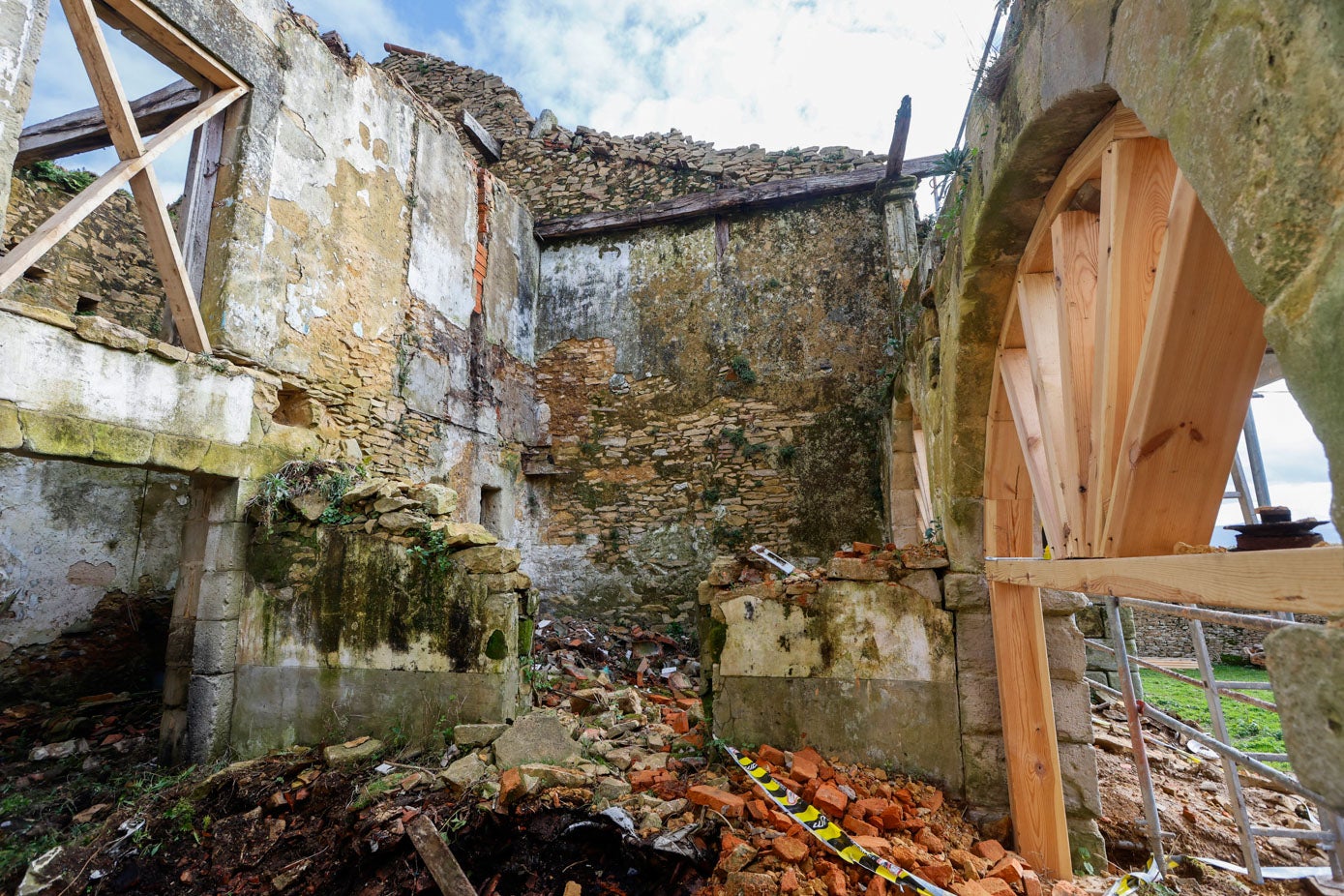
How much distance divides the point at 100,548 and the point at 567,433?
520cm

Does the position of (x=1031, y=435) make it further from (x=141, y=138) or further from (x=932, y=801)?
(x=141, y=138)

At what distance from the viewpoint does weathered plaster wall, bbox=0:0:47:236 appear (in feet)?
11.4

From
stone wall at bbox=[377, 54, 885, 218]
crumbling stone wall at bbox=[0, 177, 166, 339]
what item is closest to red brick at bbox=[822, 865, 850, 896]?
crumbling stone wall at bbox=[0, 177, 166, 339]

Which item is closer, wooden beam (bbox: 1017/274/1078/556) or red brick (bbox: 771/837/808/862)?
wooden beam (bbox: 1017/274/1078/556)

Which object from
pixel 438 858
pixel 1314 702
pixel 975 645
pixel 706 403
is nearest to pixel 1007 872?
pixel 975 645

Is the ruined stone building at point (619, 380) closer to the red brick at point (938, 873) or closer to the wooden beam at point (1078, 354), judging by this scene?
the wooden beam at point (1078, 354)

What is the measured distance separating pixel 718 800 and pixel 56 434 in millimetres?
4335

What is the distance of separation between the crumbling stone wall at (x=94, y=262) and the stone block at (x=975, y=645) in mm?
8233

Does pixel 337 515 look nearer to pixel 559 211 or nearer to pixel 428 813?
pixel 428 813

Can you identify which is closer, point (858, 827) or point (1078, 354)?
point (1078, 354)

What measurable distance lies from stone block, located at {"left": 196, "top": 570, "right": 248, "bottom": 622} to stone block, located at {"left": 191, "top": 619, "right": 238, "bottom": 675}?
55mm

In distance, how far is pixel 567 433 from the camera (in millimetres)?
9078

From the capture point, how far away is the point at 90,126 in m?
5.76

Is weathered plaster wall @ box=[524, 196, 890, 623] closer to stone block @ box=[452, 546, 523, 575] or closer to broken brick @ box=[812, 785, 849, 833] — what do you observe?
stone block @ box=[452, 546, 523, 575]
